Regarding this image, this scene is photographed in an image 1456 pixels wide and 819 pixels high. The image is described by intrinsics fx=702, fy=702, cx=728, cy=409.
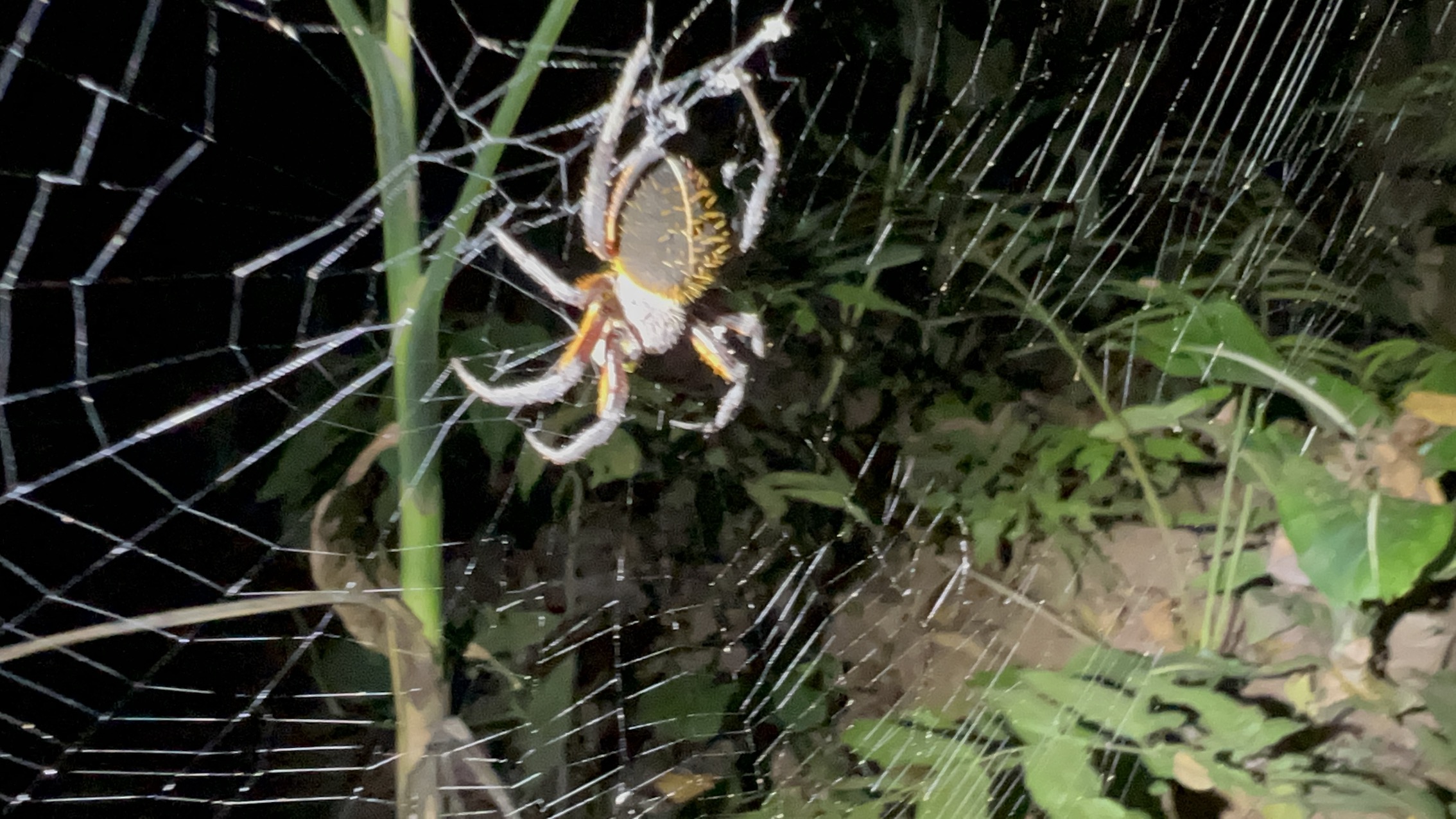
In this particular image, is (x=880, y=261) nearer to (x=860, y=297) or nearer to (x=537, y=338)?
(x=860, y=297)

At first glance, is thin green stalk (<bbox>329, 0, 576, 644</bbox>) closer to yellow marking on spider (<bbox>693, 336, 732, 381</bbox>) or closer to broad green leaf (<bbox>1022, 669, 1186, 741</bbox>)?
yellow marking on spider (<bbox>693, 336, 732, 381</bbox>)

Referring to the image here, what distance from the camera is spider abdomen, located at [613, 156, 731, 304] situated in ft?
1.65

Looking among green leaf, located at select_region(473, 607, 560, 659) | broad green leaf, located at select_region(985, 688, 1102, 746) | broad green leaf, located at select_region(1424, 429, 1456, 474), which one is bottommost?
broad green leaf, located at select_region(985, 688, 1102, 746)

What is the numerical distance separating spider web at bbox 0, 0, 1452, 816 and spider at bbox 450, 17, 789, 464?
31 millimetres

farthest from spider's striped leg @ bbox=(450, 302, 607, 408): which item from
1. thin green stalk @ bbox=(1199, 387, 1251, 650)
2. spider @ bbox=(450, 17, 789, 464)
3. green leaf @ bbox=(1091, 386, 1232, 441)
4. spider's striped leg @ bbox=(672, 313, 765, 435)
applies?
thin green stalk @ bbox=(1199, 387, 1251, 650)

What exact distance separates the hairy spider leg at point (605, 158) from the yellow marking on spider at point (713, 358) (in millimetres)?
135

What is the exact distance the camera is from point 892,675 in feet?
2.68

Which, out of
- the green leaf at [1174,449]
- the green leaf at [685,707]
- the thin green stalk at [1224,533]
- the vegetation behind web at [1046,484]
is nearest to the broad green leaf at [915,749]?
the vegetation behind web at [1046,484]

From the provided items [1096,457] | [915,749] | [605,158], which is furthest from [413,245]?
[1096,457]

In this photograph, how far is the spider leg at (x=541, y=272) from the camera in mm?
496

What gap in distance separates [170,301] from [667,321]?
0.33 m

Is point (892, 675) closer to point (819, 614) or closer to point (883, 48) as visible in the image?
point (819, 614)

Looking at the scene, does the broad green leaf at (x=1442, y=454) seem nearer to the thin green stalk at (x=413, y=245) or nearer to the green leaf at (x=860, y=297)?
the green leaf at (x=860, y=297)

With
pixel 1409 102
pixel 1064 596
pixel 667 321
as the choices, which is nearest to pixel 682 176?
pixel 667 321
